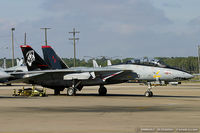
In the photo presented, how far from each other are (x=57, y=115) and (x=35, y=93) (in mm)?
15601

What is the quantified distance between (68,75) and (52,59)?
379 centimetres

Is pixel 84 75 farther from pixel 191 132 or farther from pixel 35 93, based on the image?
pixel 191 132

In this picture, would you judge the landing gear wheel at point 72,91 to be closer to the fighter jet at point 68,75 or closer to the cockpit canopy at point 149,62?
the fighter jet at point 68,75

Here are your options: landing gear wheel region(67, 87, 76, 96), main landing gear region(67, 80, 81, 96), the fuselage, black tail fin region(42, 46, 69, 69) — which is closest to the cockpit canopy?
the fuselage

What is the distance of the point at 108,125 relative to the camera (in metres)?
12.9

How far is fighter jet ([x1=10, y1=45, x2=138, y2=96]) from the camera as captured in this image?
99.1 ft

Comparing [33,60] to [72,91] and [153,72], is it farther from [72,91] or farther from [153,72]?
[153,72]

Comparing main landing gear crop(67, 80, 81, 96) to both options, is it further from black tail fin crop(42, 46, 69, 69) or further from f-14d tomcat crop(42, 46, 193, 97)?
black tail fin crop(42, 46, 69, 69)

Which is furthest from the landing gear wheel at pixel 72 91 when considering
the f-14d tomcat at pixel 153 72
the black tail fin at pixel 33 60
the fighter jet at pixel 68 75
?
the f-14d tomcat at pixel 153 72

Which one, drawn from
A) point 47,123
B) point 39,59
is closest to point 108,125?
point 47,123

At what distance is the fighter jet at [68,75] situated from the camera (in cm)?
3022

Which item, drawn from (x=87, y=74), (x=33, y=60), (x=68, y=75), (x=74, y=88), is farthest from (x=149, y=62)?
(x=33, y=60)

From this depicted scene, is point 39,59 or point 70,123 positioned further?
point 39,59

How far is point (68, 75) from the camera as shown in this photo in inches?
1244
